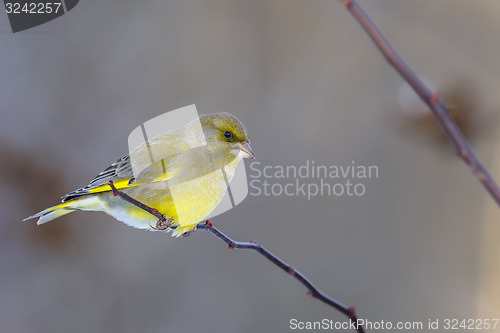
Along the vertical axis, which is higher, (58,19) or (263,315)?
(58,19)

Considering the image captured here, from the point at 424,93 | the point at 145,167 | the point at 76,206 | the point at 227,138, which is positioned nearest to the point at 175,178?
the point at 145,167

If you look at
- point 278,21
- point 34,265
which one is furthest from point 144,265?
point 278,21

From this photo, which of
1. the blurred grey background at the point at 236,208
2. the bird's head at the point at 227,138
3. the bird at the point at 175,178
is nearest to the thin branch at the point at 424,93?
the bird at the point at 175,178

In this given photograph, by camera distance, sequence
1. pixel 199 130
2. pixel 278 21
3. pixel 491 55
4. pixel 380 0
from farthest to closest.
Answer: pixel 278 21 → pixel 380 0 → pixel 491 55 → pixel 199 130

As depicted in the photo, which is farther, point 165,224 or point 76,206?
point 76,206

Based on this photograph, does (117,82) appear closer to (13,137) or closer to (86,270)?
(13,137)

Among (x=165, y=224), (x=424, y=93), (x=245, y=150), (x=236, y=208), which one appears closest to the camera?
(x=424, y=93)

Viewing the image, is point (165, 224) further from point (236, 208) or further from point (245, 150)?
point (236, 208)
